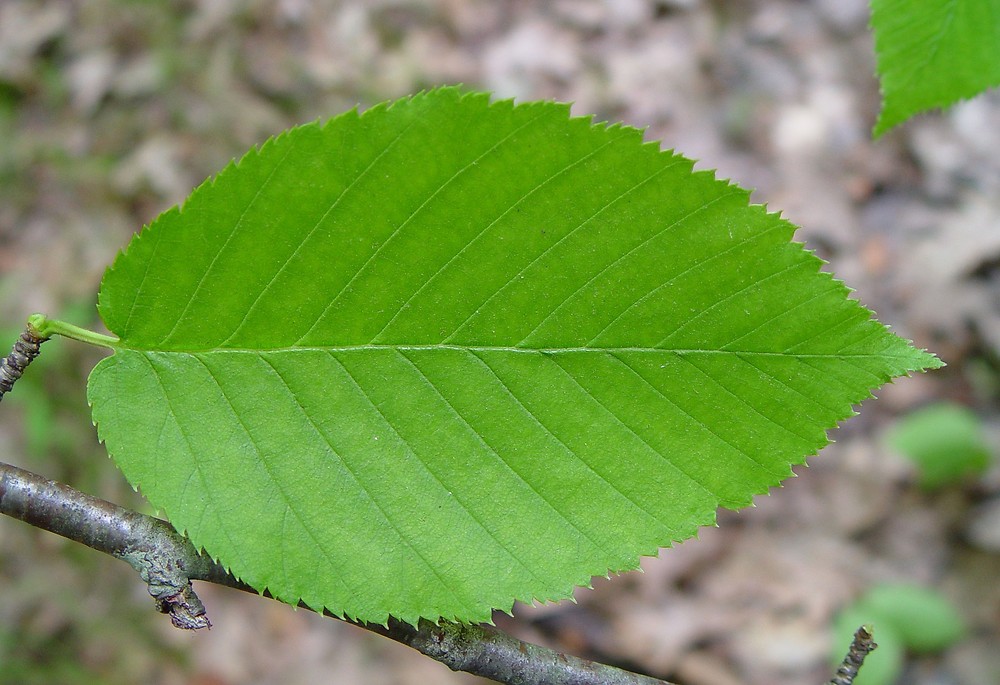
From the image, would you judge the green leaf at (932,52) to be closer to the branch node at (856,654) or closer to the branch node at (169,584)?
the branch node at (856,654)

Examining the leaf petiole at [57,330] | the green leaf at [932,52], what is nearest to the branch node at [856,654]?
the green leaf at [932,52]

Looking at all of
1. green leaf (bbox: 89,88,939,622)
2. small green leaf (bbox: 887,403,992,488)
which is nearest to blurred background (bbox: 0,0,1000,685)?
small green leaf (bbox: 887,403,992,488)

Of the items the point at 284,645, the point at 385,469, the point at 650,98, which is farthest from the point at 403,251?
the point at 650,98

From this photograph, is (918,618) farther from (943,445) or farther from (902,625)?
(943,445)

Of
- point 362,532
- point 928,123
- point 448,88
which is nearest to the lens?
point 448,88

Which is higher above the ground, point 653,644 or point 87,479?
point 653,644

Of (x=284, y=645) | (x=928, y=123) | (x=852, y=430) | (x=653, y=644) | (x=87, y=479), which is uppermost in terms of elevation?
→ (x=928, y=123)

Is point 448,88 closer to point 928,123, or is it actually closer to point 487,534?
point 487,534
